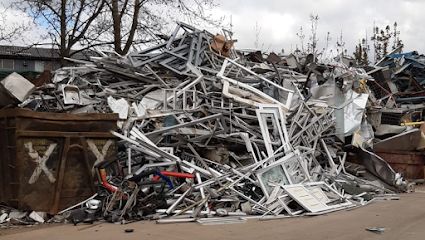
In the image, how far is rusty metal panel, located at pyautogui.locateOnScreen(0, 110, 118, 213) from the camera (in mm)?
7777

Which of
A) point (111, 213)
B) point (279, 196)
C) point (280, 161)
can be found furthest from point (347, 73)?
point (111, 213)

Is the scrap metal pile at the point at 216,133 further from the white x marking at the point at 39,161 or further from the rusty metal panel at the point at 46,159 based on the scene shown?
the white x marking at the point at 39,161

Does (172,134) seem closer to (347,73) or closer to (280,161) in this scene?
(280,161)

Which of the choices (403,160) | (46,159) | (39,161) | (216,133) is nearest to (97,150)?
(46,159)

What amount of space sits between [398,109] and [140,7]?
11965 mm

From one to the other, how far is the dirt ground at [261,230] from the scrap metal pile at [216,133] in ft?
1.24

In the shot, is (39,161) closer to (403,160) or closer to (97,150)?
(97,150)

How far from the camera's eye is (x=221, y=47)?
13.3 meters

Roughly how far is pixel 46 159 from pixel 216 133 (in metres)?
3.45

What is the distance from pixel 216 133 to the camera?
33.3 feet

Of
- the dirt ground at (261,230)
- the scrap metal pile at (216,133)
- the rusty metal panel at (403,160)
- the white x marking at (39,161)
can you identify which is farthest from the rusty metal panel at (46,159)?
the rusty metal panel at (403,160)

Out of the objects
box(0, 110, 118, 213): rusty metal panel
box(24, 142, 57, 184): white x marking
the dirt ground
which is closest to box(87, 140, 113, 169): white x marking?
box(0, 110, 118, 213): rusty metal panel

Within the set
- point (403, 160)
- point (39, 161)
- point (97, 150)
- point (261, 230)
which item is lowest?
point (261, 230)

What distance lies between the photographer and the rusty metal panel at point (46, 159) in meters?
7.78
